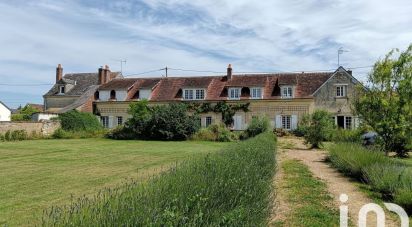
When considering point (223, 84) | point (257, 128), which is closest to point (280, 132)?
point (257, 128)

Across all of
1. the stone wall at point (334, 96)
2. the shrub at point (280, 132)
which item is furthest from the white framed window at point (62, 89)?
the stone wall at point (334, 96)

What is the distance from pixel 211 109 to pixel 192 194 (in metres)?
41.8

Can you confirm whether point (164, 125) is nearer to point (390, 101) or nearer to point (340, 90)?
point (340, 90)

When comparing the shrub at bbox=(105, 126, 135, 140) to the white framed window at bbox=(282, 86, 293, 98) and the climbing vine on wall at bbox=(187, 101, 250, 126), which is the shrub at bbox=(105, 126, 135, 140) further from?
the white framed window at bbox=(282, 86, 293, 98)

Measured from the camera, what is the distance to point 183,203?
379 cm

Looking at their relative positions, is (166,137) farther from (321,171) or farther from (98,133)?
(321,171)

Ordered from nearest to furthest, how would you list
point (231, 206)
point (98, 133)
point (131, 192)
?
point (131, 192) → point (231, 206) → point (98, 133)

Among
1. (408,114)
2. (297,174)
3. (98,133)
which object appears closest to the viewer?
(297,174)

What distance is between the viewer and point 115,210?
326 cm

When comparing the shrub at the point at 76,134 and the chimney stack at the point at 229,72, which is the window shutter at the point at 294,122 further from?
the shrub at the point at 76,134

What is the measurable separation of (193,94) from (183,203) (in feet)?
144

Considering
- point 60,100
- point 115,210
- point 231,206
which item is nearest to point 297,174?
point 231,206

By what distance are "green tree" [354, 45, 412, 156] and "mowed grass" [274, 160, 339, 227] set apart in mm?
4654

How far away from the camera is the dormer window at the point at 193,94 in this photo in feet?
155
